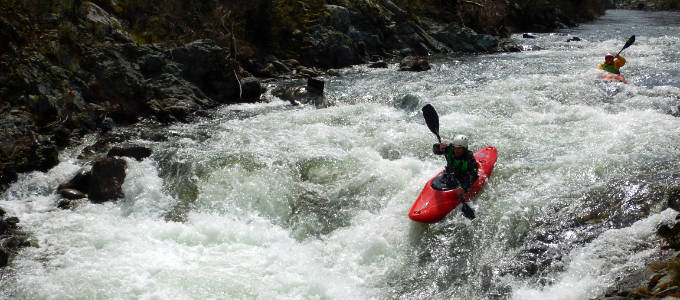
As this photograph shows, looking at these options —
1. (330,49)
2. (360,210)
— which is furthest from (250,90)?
(360,210)

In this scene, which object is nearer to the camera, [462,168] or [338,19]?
[462,168]

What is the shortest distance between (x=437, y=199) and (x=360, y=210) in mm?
1059

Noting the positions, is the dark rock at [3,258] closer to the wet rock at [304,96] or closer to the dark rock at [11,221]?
the dark rock at [11,221]

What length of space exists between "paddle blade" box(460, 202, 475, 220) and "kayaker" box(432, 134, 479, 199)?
33cm

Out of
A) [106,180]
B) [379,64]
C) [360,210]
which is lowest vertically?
[360,210]

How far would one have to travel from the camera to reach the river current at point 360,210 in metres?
5.38

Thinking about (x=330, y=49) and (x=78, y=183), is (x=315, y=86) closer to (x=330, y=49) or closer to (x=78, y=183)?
(x=330, y=49)

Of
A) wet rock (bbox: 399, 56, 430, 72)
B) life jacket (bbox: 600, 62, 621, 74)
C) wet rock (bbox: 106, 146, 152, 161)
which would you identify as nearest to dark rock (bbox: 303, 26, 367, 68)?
wet rock (bbox: 399, 56, 430, 72)

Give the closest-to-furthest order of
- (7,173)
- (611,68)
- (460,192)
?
(460,192), (7,173), (611,68)

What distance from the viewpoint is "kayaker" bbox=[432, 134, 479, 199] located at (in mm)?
6715

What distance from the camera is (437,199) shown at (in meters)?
6.49

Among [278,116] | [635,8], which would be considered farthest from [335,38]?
[635,8]

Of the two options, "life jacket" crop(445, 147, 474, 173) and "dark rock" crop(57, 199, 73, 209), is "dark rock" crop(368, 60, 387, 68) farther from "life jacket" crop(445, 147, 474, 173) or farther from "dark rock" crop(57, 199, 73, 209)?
"dark rock" crop(57, 199, 73, 209)

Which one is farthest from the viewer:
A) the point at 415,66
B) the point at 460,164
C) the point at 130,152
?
the point at 415,66
